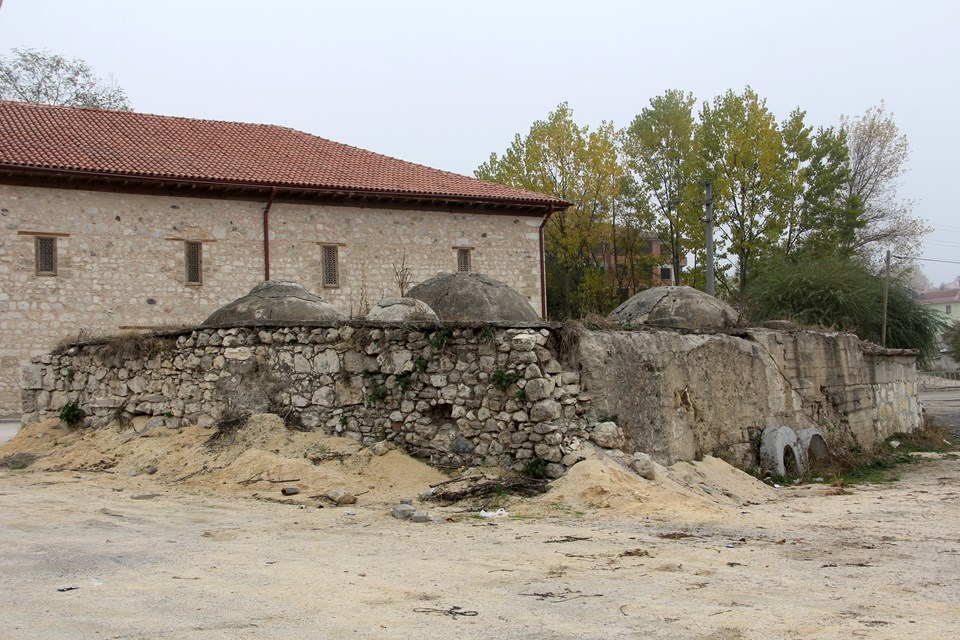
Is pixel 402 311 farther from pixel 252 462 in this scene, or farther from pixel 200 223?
pixel 200 223

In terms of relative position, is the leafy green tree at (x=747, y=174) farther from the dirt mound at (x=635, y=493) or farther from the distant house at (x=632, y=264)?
the dirt mound at (x=635, y=493)

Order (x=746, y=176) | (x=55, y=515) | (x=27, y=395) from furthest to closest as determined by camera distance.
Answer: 1. (x=746, y=176)
2. (x=27, y=395)
3. (x=55, y=515)

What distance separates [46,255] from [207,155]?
4658 mm

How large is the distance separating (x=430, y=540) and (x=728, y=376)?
559 cm

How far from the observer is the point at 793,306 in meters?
28.4

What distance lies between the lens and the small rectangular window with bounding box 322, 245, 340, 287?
22844 millimetres

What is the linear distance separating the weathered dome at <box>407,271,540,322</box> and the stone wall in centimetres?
637

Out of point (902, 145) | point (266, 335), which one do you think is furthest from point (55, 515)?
point (902, 145)

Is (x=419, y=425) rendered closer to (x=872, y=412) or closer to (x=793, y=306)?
(x=872, y=412)

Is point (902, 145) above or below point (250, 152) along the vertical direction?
above

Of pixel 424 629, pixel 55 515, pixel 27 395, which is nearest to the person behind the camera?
pixel 424 629

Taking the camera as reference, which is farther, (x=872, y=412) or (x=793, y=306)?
(x=793, y=306)

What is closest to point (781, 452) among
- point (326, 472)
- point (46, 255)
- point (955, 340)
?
point (326, 472)

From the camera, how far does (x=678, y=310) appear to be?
13406 mm
